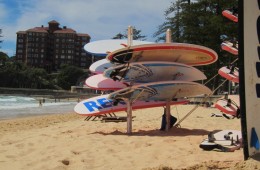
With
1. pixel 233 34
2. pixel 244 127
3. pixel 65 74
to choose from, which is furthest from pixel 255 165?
pixel 65 74

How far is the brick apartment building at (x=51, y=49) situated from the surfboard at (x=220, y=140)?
113m

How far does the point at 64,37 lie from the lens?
11800 centimetres

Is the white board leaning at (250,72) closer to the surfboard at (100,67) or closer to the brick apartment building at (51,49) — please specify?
the surfboard at (100,67)

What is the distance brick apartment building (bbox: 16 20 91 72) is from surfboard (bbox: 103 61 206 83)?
11096 centimetres

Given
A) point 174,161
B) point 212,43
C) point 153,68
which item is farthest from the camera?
point 212,43

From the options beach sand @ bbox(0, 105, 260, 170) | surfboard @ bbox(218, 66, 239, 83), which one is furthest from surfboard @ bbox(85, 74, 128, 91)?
surfboard @ bbox(218, 66, 239, 83)

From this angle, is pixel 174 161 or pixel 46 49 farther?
pixel 46 49

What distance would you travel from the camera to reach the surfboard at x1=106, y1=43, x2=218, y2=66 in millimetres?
6566

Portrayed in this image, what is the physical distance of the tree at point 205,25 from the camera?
22953 mm

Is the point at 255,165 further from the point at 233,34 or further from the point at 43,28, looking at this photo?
the point at 43,28

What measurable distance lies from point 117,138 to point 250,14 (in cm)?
357

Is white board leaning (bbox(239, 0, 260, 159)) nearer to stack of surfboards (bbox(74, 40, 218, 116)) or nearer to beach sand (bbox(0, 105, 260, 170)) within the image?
beach sand (bbox(0, 105, 260, 170))

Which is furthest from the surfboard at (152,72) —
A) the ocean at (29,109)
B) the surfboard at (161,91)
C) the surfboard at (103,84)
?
the ocean at (29,109)

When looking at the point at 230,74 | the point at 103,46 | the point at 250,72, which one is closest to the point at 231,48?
the point at 230,74
